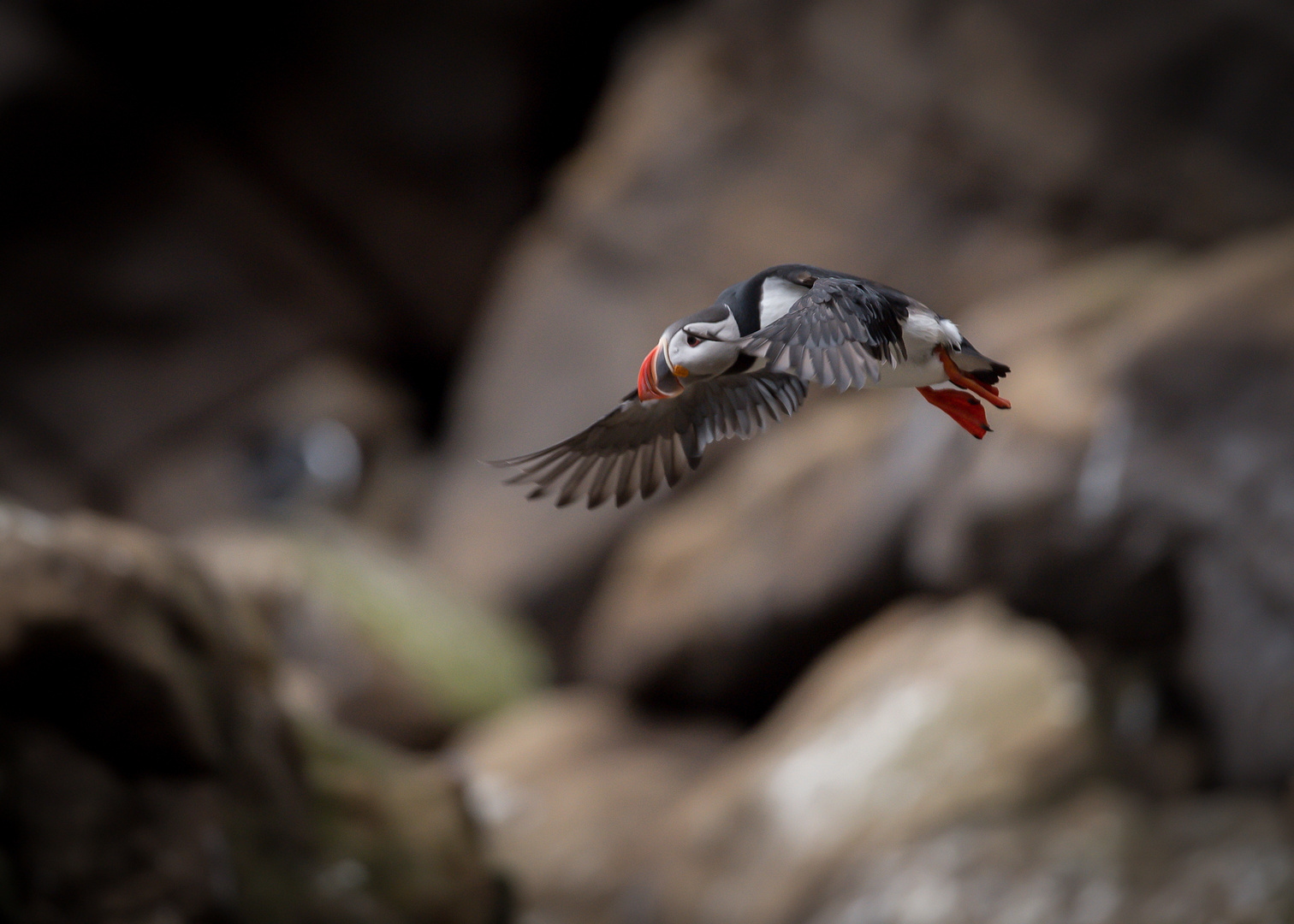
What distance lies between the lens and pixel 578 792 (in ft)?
18.0

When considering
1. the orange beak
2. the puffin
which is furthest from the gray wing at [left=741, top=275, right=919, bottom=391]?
the orange beak

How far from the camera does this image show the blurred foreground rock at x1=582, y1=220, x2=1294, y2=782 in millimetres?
3805

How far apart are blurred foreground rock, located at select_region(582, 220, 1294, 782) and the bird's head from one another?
2747 mm

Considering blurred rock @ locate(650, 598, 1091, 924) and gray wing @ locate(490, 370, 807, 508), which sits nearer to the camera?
gray wing @ locate(490, 370, 807, 508)

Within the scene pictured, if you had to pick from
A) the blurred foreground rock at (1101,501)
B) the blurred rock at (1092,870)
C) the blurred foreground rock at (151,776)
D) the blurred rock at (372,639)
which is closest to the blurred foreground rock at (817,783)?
the blurred rock at (1092,870)

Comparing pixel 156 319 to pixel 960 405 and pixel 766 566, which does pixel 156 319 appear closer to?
pixel 766 566

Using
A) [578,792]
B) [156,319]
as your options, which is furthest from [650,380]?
[156,319]

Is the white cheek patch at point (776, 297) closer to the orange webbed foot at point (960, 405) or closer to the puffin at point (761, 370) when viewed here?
the puffin at point (761, 370)

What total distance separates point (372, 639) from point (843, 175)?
3.44 meters

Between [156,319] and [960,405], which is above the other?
[156,319]

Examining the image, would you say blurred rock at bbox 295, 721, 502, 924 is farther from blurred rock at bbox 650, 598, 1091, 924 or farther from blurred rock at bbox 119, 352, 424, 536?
blurred rock at bbox 119, 352, 424, 536

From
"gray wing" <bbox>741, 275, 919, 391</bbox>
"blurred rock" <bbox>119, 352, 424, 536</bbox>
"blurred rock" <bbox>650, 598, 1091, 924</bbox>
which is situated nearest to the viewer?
"gray wing" <bbox>741, 275, 919, 391</bbox>

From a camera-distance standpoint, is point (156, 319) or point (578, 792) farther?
point (156, 319)

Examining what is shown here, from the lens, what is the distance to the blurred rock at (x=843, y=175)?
590cm
